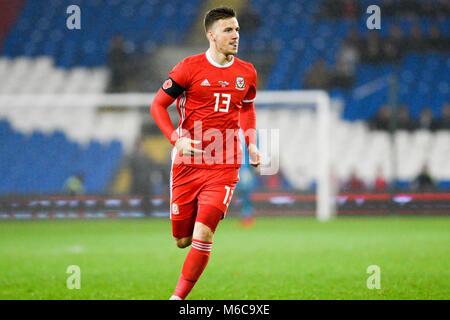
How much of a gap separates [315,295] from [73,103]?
11016 millimetres

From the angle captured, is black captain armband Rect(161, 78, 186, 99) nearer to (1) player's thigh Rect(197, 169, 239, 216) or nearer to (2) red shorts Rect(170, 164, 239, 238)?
(2) red shorts Rect(170, 164, 239, 238)

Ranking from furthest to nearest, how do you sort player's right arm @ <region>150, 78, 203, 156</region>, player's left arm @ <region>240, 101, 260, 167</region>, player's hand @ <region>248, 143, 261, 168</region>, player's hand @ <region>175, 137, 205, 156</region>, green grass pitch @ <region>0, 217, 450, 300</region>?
green grass pitch @ <region>0, 217, 450, 300</region> → player's left arm @ <region>240, 101, 260, 167</region> → player's hand @ <region>248, 143, 261, 168</region> → player's right arm @ <region>150, 78, 203, 156</region> → player's hand @ <region>175, 137, 205, 156</region>

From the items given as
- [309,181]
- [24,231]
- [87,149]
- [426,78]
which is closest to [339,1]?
[426,78]

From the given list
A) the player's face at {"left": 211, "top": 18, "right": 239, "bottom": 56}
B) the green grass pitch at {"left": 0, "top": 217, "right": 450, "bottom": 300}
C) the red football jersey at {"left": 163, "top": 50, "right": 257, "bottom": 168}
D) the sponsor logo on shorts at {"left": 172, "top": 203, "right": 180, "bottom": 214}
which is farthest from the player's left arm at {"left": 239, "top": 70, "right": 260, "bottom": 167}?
the green grass pitch at {"left": 0, "top": 217, "right": 450, "bottom": 300}

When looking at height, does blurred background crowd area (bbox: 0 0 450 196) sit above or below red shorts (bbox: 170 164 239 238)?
above

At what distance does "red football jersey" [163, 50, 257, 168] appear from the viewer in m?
4.74

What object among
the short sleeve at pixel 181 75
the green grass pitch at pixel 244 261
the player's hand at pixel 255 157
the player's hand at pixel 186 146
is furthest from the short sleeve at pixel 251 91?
the green grass pitch at pixel 244 261

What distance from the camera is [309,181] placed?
17.4 m

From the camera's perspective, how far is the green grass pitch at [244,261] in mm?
5555

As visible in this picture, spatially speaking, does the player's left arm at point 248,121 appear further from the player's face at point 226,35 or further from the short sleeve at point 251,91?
the player's face at point 226,35

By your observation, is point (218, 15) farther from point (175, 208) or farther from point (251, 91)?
point (175, 208)

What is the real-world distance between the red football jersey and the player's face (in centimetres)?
18

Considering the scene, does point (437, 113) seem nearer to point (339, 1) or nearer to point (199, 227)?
point (339, 1)

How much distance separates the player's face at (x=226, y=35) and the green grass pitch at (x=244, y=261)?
214 cm
